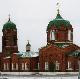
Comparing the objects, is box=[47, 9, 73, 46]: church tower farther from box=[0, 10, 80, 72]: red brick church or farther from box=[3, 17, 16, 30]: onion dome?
box=[3, 17, 16, 30]: onion dome

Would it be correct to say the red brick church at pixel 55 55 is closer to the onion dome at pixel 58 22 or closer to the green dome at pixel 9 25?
the onion dome at pixel 58 22

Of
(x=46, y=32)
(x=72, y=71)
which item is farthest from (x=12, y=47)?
(x=72, y=71)

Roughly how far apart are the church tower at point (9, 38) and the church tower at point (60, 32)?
930cm

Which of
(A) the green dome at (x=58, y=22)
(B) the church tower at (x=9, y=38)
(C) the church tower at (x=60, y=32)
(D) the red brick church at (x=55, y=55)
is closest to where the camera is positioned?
(D) the red brick church at (x=55, y=55)

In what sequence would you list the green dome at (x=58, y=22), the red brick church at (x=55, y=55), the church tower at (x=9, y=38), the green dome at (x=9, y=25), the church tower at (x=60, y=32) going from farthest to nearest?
the church tower at (x=9, y=38) < the green dome at (x=9, y=25) < the green dome at (x=58, y=22) < the church tower at (x=60, y=32) < the red brick church at (x=55, y=55)

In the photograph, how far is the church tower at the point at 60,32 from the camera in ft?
201

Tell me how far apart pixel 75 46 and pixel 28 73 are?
7334mm

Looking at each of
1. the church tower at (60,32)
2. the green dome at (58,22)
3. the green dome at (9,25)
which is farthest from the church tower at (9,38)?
the church tower at (60,32)

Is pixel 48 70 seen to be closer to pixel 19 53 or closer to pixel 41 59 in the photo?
pixel 41 59

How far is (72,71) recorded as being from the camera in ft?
194

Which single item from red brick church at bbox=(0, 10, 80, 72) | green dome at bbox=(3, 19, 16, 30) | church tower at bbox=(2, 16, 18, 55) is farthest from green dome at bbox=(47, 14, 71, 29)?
church tower at bbox=(2, 16, 18, 55)

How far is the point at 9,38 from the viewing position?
69938 millimetres

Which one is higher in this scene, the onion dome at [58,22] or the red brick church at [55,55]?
the onion dome at [58,22]

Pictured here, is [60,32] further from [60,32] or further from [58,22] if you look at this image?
[58,22]
